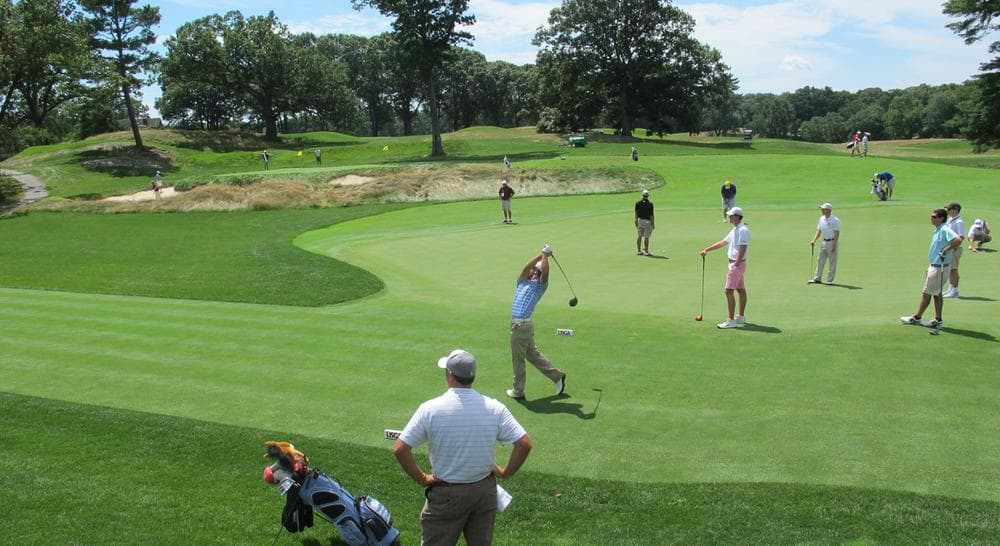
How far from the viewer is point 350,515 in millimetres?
6996

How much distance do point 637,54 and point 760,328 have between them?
3119 inches

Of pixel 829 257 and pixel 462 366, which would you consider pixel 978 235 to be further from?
pixel 462 366

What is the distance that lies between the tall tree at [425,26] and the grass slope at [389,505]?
59.0 m

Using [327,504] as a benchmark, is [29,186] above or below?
above

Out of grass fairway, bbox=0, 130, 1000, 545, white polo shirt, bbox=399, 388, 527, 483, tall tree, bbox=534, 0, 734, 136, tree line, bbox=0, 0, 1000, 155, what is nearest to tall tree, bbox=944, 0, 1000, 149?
tree line, bbox=0, 0, 1000, 155

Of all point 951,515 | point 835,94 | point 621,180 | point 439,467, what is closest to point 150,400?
point 439,467

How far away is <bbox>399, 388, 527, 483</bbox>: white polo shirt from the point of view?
600cm

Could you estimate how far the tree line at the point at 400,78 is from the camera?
5238 cm

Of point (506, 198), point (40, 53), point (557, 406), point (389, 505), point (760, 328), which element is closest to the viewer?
point (389, 505)

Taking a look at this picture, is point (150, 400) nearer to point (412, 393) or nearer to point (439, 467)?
point (412, 393)

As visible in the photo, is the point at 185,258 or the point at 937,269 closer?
the point at 937,269

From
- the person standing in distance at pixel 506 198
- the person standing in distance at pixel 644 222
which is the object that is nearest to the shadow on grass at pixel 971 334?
the person standing in distance at pixel 644 222

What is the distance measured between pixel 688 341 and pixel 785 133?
565 ft

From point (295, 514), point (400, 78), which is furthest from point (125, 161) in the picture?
point (295, 514)
